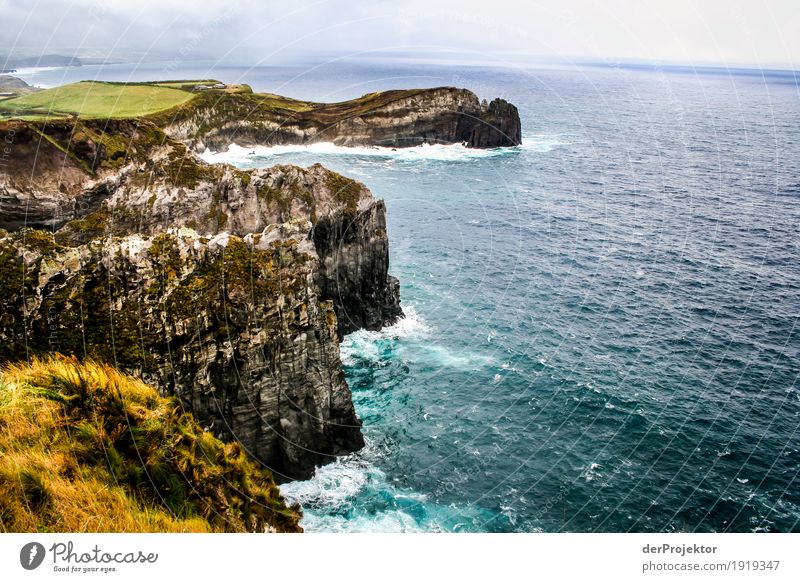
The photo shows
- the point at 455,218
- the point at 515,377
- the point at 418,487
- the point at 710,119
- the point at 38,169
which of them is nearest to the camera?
the point at 418,487

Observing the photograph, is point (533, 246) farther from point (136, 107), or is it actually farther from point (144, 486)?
point (136, 107)

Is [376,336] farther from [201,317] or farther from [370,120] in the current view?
[370,120]

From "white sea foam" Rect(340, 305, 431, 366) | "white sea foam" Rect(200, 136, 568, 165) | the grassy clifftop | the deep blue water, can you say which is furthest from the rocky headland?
"white sea foam" Rect(200, 136, 568, 165)

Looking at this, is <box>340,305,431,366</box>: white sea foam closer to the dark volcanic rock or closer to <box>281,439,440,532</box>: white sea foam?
the dark volcanic rock

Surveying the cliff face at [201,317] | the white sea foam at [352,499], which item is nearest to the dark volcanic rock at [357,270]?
the cliff face at [201,317]

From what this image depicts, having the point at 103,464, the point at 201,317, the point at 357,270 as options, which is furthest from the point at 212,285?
the point at 357,270

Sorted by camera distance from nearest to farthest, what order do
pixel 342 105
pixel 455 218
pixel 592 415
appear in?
pixel 592 415 → pixel 455 218 → pixel 342 105

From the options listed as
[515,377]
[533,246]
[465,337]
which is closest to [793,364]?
[515,377]

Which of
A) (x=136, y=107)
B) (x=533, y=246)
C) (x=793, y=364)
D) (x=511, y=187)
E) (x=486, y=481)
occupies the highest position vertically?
(x=136, y=107)
